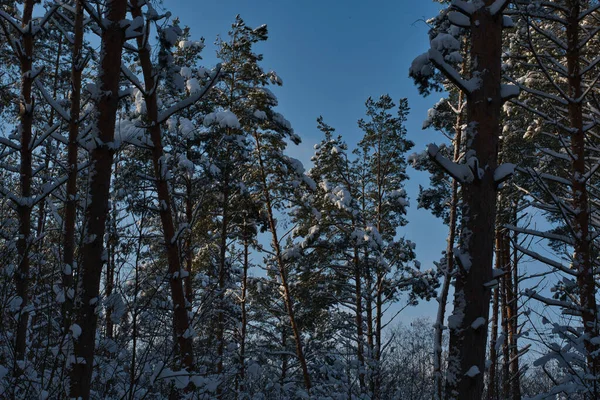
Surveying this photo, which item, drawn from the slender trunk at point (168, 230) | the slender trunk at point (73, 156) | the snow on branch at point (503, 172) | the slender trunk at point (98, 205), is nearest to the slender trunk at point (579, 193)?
the snow on branch at point (503, 172)

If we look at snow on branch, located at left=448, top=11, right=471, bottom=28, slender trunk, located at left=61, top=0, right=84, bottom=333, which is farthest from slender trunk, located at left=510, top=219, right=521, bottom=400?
slender trunk, located at left=61, top=0, right=84, bottom=333

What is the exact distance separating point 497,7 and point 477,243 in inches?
87.8

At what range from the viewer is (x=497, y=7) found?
13.9 ft

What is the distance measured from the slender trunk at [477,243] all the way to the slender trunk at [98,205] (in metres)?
2.89

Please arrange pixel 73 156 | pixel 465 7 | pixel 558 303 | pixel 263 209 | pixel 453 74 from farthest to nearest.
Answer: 1. pixel 263 209
2. pixel 73 156
3. pixel 558 303
4. pixel 465 7
5. pixel 453 74

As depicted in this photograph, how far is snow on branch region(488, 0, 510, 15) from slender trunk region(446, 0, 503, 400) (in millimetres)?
266

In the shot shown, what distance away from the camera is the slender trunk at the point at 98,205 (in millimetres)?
3557

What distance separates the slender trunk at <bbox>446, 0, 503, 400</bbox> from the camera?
363cm

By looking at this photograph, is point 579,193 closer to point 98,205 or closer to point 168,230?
point 168,230

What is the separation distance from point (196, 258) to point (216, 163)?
16.1 ft

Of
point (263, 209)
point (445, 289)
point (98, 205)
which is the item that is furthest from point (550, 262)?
point (263, 209)

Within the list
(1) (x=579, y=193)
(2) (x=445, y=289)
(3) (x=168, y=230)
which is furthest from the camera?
(2) (x=445, y=289)

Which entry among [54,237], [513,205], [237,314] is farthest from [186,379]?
[513,205]

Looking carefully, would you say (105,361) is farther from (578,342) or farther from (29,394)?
(578,342)
